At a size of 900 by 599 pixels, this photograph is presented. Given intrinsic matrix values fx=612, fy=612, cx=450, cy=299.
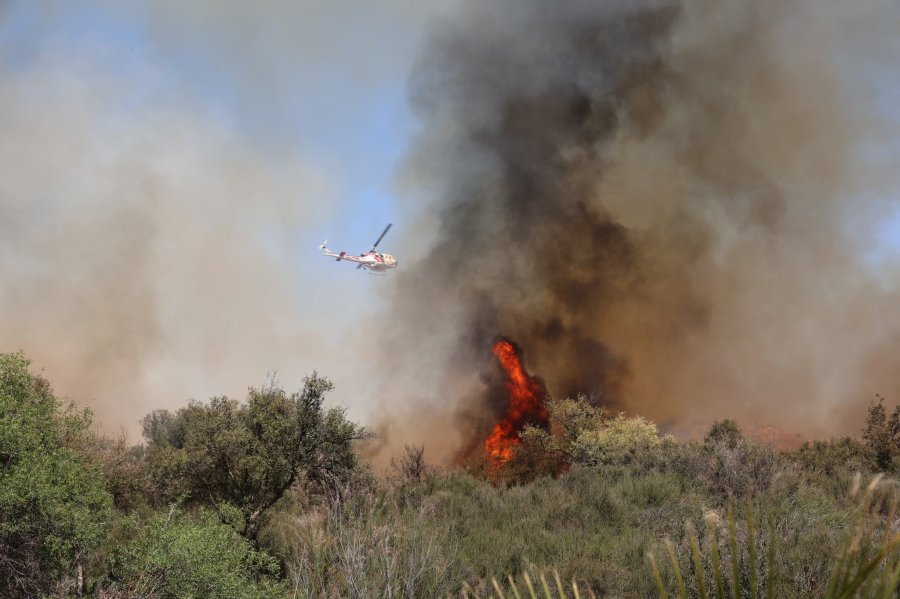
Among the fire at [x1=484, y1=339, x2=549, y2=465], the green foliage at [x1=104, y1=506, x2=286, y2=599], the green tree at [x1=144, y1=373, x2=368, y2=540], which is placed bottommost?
the green foliage at [x1=104, y1=506, x2=286, y2=599]

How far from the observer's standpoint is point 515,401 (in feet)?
232

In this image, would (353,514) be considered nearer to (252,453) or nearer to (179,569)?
(179,569)

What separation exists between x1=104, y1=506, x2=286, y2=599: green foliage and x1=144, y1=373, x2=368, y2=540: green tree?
5.70m

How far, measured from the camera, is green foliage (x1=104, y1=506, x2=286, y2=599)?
16.1 metres

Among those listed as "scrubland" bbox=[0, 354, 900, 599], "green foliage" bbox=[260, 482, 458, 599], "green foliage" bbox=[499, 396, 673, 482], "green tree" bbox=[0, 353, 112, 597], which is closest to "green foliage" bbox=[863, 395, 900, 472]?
"scrubland" bbox=[0, 354, 900, 599]

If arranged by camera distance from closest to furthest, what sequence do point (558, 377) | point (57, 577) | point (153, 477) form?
point (57, 577)
point (153, 477)
point (558, 377)

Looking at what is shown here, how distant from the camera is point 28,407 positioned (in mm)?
17609

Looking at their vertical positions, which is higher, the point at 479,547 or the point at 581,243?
the point at 581,243

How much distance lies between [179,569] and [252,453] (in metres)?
7.72

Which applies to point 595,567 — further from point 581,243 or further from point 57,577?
point 581,243

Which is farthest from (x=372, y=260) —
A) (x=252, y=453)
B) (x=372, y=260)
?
(x=252, y=453)


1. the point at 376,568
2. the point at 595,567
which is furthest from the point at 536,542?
the point at 376,568

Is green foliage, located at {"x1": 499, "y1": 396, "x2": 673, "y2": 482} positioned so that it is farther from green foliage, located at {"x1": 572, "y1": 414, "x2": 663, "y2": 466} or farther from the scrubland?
the scrubland

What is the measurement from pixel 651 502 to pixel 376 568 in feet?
43.1
